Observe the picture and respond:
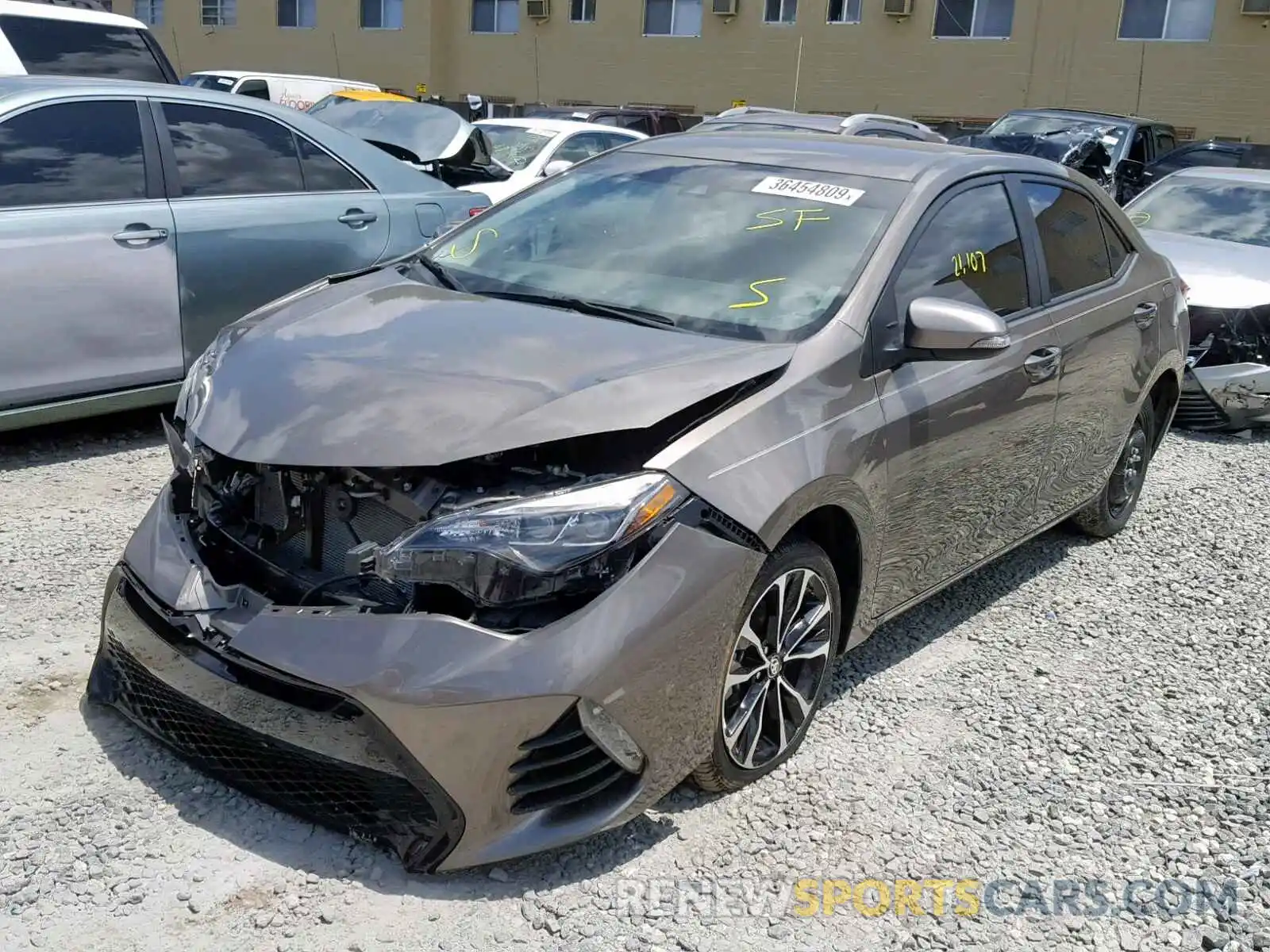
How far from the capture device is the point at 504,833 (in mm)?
2701

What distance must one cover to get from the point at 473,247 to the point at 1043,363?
6.42 feet

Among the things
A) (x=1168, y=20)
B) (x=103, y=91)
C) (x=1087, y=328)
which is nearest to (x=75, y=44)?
(x=103, y=91)

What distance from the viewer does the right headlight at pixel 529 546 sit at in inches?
106

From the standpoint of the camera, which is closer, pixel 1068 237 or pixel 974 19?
pixel 1068 237

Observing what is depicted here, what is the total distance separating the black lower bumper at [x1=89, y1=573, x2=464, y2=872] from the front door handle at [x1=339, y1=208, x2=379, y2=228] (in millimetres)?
3421

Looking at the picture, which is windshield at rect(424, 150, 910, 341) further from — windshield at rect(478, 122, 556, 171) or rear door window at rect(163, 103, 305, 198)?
windshield at rect(478, 122, 556, 171)

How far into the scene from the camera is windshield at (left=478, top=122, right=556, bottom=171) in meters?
11.3

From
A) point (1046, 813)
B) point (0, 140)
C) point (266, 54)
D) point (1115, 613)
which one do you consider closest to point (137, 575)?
point (1046, 813)

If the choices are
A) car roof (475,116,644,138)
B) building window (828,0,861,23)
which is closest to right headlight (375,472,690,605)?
car roof (475,116,644,138)

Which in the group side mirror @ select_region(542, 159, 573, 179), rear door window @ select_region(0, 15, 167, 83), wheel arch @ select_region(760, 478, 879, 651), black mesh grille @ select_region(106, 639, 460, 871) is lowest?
black mesh grille @ select_region(106, 639, 460, 871)

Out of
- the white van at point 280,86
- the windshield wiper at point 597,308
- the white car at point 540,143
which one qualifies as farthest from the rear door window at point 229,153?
the white van at point 280,86

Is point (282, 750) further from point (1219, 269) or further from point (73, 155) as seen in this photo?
point (1219, 269)

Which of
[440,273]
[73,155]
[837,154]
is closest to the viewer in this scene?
[440,273]

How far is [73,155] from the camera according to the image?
521cm
